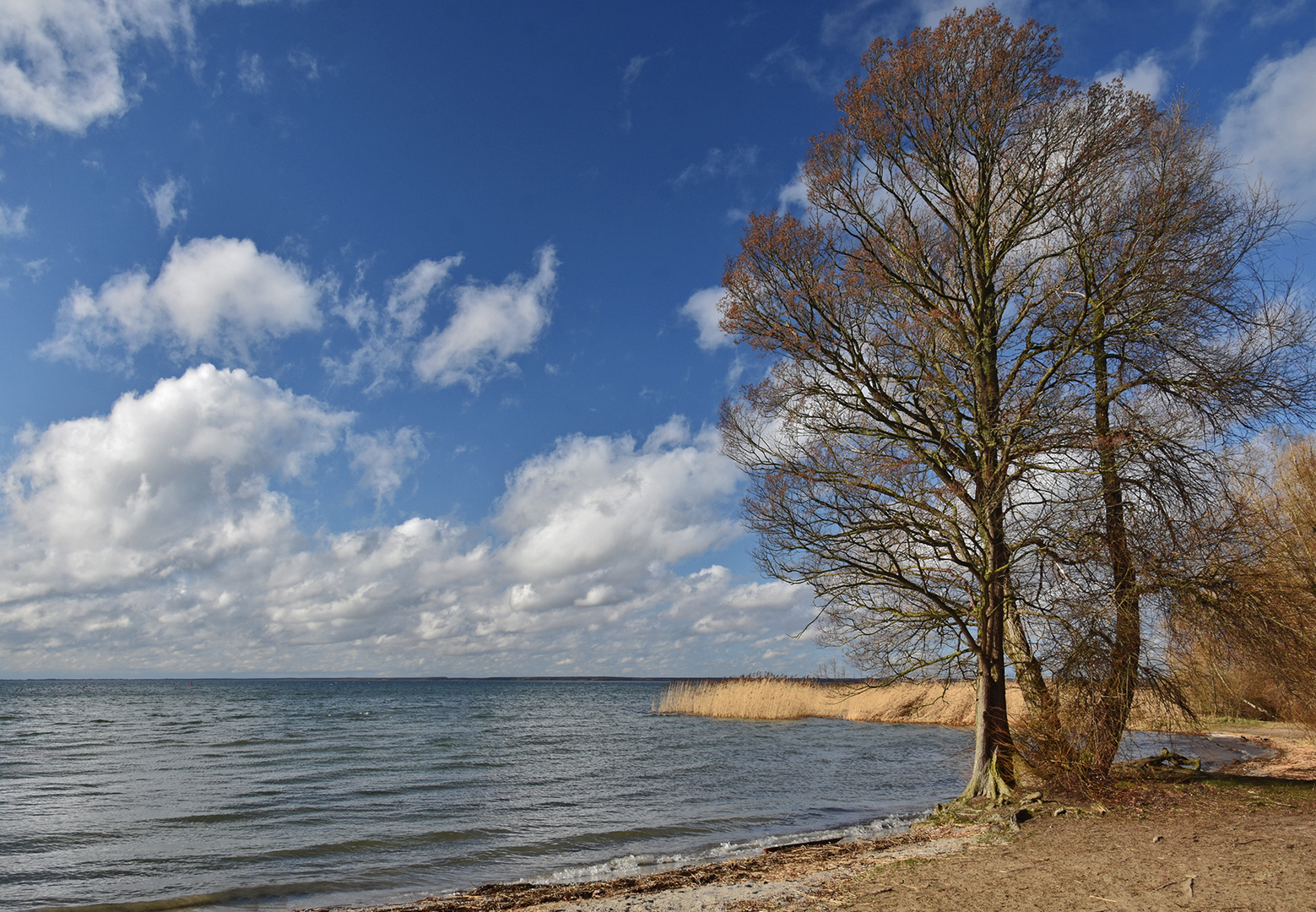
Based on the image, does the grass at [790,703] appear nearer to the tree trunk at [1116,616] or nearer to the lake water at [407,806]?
the lake water at [407,806]

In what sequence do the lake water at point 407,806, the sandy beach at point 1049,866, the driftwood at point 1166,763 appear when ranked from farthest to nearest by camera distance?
the driftwood at point 1166,763, the lake water at point 407,806, the sandy beach at point 1049,866

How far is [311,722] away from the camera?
134 feet

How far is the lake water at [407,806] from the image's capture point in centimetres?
1004

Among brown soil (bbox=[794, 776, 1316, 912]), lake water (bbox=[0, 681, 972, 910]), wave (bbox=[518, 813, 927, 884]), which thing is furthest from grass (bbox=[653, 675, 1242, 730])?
brown soil (bbox=[794, 776, 1316, 912])

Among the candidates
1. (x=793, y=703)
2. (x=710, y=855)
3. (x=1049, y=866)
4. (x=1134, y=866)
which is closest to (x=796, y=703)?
(x=793, y=703)

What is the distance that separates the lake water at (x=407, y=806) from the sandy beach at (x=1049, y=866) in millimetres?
2033

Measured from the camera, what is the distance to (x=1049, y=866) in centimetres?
685

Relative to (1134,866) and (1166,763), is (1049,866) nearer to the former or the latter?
(1134,866)

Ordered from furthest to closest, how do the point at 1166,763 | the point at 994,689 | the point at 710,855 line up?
the point at 1166,763
the point at 710,855
the point at 994,689

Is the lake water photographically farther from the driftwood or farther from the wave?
the driftwood

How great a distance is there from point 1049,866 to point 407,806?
1261 cm

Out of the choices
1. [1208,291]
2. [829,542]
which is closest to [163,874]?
[829,542]

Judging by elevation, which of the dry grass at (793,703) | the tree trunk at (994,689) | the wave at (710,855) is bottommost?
the dry grass at (793,703)

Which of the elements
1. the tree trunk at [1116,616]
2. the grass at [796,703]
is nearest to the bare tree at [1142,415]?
the tree trunk at [1116,616]
